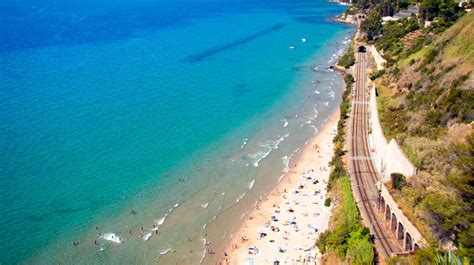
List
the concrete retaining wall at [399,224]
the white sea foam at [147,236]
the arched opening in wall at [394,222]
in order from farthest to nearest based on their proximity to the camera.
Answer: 1. the white sea foam at [147,236]
2. the arched opening in wall at [394,222]
3. the concrete retaining wall at [399,224]

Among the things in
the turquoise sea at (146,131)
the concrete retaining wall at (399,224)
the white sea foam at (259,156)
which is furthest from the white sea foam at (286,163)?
the concrete retaining wall at (399,224)

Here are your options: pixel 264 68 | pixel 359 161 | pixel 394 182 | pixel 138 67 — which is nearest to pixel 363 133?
pixel 359 161

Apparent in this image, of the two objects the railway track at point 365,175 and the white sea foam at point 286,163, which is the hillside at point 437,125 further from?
the white sea foam at point 286,163

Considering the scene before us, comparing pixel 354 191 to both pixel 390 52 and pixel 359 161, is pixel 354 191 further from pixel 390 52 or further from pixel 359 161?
pixel 390 52

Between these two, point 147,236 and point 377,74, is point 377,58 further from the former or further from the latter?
point 147,236

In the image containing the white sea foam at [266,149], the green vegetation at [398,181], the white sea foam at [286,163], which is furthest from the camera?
the white sea foam at [266,149]

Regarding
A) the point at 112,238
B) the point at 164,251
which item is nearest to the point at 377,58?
the point at 164,251

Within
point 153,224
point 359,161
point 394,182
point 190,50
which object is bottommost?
point 190,50
